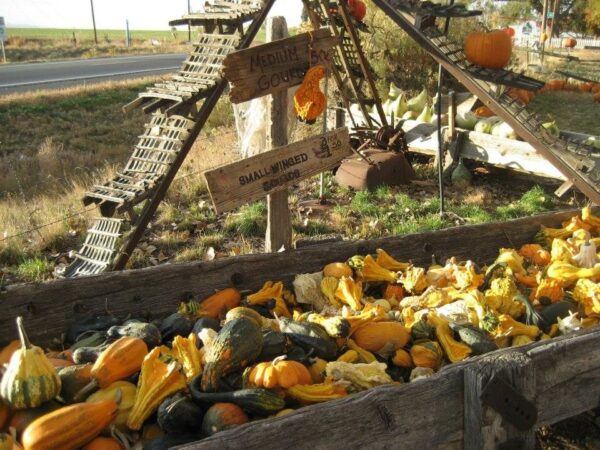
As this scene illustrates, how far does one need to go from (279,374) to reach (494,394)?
0.92 meters

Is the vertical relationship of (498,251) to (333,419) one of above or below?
below

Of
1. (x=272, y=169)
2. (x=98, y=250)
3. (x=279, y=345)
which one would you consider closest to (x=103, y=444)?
(x=279, y=345)

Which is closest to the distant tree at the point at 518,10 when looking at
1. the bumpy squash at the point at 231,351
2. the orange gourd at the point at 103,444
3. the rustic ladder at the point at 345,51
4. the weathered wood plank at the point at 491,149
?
the weathered wood plank at the point at 491,149

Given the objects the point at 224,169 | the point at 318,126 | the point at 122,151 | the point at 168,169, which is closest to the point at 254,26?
the point at 168,169

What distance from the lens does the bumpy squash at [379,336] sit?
3.36 metres

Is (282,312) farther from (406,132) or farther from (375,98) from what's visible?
(406,132)

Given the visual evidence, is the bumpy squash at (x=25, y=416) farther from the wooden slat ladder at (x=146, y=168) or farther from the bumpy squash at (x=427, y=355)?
the wooden slat ladder at (x=146, y=168)

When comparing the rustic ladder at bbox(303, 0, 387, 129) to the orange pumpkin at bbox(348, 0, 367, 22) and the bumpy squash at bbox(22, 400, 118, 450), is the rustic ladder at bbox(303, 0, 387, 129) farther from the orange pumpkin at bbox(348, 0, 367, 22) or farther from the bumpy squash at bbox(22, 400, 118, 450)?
the bumpy squash at bbox(22, 400, 118, 450)

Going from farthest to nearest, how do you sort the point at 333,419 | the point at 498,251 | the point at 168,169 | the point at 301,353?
1. the point at 168,169
2. the point at 498,251
3. the point at 301,353
4. the point at 333,419

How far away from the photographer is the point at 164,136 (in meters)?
5.94

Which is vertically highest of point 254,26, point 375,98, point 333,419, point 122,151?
point 254,26

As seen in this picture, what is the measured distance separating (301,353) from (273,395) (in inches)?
17.4

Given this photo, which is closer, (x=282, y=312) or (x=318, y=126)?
(x=282, y=312)

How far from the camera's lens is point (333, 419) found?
2352mm
